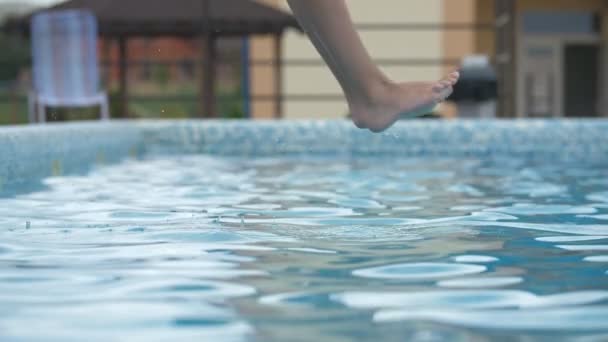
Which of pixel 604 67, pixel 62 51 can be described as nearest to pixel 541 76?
pixel 604 67

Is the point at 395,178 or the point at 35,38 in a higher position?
the point at 35,38

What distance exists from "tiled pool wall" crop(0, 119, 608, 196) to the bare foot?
2551mm

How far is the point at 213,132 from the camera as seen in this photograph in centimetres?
616

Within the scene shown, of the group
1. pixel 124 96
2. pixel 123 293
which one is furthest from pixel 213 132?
pixel 123 293

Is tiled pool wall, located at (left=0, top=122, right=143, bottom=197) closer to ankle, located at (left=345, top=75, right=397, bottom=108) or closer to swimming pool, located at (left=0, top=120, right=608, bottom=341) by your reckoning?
swimming pool, located at (left=0, top=120, right=608, bottom=341)

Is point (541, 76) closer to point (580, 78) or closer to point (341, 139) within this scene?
point (580, 78)

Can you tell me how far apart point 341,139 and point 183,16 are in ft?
8.03

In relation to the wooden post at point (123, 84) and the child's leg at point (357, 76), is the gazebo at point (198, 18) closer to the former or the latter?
the wooden post at point (123, 84)

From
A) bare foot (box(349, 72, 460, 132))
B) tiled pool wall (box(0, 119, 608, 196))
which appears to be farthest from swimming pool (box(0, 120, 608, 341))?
tiled pool wall (box(0, 119, 608, 196))

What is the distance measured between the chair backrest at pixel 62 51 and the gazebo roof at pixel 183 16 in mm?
583

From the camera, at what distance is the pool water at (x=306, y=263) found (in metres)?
1.50

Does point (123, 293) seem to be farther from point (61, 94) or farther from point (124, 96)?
point (124, 96)

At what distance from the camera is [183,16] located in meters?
7.97

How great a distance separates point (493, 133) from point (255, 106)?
5.66 meters
